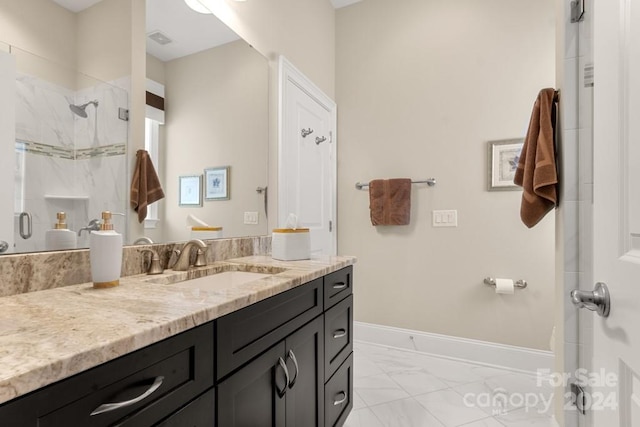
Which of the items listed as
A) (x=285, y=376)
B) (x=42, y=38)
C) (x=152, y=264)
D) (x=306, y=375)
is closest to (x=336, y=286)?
(x=306, y=375)

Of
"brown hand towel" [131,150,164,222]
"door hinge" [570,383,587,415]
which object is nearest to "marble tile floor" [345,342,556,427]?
"door hinge" [570,383,587,415]

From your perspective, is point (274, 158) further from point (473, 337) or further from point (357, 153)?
point (473, 337)

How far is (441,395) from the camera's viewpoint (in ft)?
6.38

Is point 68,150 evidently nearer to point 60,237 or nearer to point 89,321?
point 60,237

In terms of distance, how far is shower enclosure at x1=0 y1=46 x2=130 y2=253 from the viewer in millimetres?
857

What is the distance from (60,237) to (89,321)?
1.69 ft

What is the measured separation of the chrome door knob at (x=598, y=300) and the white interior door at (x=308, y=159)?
1.43m

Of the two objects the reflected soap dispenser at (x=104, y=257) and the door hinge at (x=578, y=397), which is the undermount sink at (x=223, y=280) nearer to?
the reflected soap dispenser at (x=104, y=257)

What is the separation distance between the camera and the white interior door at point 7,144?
829mm

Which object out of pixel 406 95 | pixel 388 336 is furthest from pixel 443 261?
pixel 406 95

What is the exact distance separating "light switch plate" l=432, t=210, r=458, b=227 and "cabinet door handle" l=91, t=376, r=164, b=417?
2.30 m

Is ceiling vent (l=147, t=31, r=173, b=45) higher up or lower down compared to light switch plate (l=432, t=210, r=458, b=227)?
higher up

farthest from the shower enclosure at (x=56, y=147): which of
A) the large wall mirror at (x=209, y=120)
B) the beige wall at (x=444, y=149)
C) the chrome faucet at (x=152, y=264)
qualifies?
the beige wall at (x=444, y=149)

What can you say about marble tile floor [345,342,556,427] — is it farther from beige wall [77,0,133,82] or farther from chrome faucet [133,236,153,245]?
beige wall [77,0,133,82]
